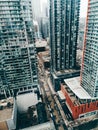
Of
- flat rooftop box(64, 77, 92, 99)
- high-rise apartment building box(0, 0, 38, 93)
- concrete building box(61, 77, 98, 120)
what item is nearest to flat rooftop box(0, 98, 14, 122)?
high-rise apartment building box(0, 0, 38, 93)

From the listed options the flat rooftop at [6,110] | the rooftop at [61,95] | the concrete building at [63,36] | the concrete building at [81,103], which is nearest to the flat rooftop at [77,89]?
the concrete building at [81,103]

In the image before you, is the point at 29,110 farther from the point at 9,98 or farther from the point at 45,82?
the point at 45,82

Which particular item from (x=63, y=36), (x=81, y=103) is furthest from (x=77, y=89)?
(x=63, y=36)

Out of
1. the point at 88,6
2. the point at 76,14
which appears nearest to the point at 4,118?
the point at 88,6

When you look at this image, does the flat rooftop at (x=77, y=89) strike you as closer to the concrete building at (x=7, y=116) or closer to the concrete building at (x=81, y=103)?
the concrete building at (x=81, y=103)

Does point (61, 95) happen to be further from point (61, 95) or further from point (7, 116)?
point (7, 116)

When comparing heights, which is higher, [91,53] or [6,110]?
[91,53]
